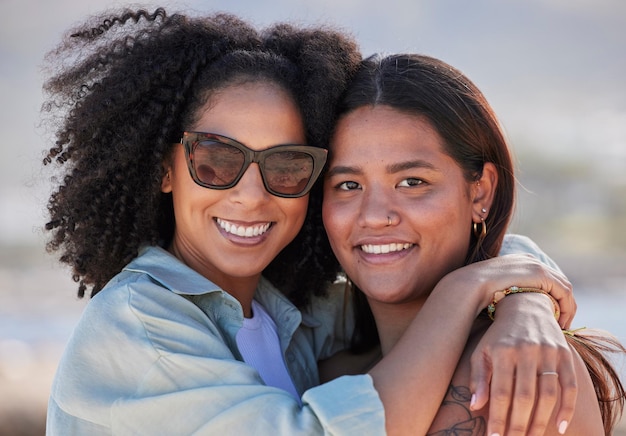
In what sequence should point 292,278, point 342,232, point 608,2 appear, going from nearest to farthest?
point 342,232 < point 292,278 < point 608,2

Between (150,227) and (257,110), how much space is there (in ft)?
2.33

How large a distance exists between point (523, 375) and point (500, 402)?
0.37 feet

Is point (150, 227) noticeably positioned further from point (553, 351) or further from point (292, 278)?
point (553, 351)

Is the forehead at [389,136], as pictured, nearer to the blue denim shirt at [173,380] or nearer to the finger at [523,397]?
the blue denim shirt at [173,380]

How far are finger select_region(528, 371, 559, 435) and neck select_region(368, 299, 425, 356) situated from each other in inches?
40.2

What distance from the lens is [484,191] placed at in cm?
336

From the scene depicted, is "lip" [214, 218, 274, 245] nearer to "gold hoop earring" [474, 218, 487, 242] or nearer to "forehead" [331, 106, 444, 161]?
"forehead" [331, 106, 444, 161]

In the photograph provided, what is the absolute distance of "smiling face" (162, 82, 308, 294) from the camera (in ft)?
10.2

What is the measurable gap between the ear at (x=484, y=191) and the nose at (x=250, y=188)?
36.5 inches

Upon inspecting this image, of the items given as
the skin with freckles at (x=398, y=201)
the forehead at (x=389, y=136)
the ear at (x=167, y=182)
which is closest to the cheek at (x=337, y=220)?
the skin with freckles at (x=398, y=201)

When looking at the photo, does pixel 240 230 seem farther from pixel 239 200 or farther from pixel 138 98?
pixel 138 98

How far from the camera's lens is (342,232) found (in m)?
3.32

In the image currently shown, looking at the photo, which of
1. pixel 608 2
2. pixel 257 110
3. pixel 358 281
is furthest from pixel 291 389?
pixel 608 2

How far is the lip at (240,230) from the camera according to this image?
3.17 m
